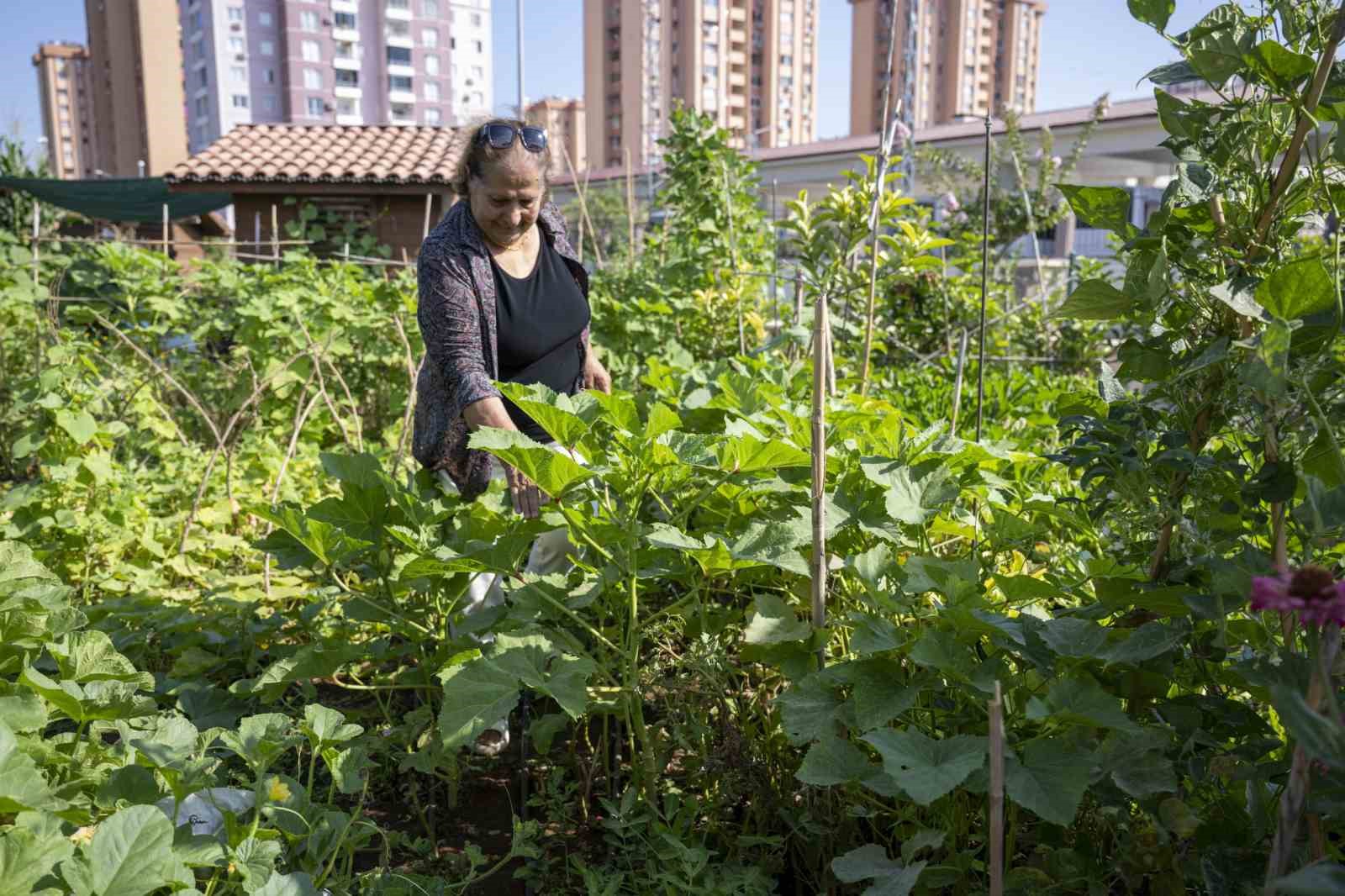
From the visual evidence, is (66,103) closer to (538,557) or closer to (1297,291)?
(538,557)

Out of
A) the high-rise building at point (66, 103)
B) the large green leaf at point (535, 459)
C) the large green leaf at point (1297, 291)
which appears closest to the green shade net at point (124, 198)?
the large green leaf at point (535, 459)

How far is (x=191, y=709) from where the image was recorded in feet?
7.00

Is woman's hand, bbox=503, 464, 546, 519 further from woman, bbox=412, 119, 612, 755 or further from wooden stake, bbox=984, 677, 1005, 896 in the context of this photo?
wooden stake, bbox=984, 677, 1005, 896

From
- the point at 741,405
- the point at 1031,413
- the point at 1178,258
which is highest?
the point at 1178,258

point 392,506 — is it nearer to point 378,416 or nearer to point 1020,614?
point 1020,614

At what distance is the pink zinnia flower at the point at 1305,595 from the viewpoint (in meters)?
0.76

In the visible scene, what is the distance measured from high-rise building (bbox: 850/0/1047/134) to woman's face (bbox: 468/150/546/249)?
220ft

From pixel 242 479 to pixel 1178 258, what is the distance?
14.3 ft

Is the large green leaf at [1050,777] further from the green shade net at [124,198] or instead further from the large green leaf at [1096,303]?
the green shade net at [124,198]

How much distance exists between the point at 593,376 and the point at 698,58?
74679 millimetres

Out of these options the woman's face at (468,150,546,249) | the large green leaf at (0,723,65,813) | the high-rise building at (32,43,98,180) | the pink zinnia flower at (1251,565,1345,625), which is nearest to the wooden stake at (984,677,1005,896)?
the pink zinnia flower at (1251,565,1345,625)

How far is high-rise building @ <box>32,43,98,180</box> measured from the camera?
93.6 metres

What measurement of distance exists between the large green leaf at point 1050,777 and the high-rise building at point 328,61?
226 ft

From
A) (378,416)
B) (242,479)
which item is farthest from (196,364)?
(242,479)
